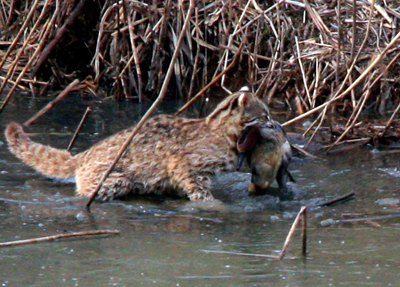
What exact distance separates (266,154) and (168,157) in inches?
33.9

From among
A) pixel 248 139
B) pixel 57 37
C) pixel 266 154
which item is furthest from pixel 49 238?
pixel 57 37

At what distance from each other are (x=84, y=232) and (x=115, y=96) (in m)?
5.63

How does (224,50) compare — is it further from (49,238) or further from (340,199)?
(49,238)

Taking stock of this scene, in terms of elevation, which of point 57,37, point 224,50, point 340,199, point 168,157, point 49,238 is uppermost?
point 57,37

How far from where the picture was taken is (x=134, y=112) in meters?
10.0

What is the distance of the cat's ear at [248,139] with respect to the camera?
6.89m

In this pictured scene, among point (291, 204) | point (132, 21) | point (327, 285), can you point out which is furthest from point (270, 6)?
point (327, 285)

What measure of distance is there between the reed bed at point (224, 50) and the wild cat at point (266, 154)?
2.32 metres

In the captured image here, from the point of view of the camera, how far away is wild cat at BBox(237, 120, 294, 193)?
6965 millimetres

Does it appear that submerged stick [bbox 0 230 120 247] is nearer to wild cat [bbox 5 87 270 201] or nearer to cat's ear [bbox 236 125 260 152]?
wild cat [bbox 5 87 270 201]

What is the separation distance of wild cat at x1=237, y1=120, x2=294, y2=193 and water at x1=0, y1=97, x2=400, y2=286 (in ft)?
0.66

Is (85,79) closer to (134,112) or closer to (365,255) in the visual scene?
(134,112)

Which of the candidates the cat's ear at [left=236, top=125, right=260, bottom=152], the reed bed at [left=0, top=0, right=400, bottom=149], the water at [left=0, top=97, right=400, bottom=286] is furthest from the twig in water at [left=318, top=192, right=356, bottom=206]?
the reed bed at [left=0, top=0, right=400, bottom=149]

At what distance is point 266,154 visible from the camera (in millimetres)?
6996
